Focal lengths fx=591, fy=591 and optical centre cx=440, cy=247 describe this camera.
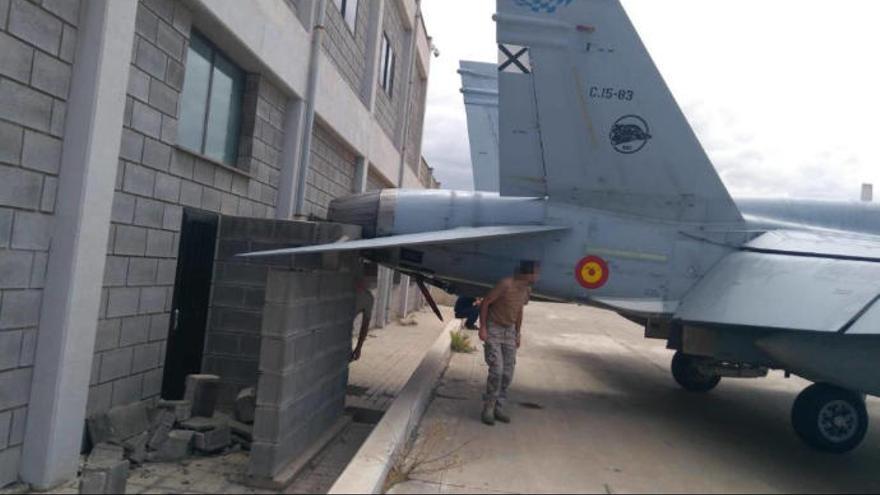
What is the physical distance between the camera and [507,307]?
633cm

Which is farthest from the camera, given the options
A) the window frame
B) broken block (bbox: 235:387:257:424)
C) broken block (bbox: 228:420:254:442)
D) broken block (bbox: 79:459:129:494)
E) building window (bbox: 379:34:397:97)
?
building window (bbox: 379:34:397:97)

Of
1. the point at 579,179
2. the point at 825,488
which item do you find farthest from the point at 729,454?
the point at 579,179

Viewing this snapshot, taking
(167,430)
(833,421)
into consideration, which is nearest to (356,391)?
(167,430)

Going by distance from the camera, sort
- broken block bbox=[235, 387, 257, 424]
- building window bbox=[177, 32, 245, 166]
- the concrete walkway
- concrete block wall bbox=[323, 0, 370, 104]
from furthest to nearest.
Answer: concrete block wall bbox=[323, 0, 370, 104]
building window bbox=[177, 32, 245, 166]
broken block bbox=[235, 387, 257, 424]
the concrete walkway

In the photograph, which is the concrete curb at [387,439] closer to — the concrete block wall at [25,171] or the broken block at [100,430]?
the broken block at [100,430]

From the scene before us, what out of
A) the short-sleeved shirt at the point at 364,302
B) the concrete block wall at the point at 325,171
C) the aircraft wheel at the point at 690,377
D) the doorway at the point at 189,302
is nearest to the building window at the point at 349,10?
the concrete block wall at the point at 325,171

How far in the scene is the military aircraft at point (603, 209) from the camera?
652 cm

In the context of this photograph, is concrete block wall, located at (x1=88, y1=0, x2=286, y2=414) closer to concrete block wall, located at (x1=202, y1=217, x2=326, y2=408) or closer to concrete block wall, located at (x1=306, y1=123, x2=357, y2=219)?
concrete block wall, located at (x1=202, y1=217, x2=326, y2=408)

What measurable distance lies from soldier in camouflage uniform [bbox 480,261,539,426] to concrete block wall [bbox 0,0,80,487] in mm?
3974

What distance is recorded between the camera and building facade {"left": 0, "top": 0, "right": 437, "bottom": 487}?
4.10 m

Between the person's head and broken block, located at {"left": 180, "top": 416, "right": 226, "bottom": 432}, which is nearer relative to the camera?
broken block, located at {"left": 180, "top": 416, "right": 226, "bottom": 432}

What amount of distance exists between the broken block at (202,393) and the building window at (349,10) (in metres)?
7.41

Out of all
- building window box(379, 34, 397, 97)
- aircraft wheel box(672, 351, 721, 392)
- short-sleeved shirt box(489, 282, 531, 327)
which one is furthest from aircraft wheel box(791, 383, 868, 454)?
building window box(379, 34, 397, 97)

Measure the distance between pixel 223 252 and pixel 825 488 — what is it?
20.4 feet
